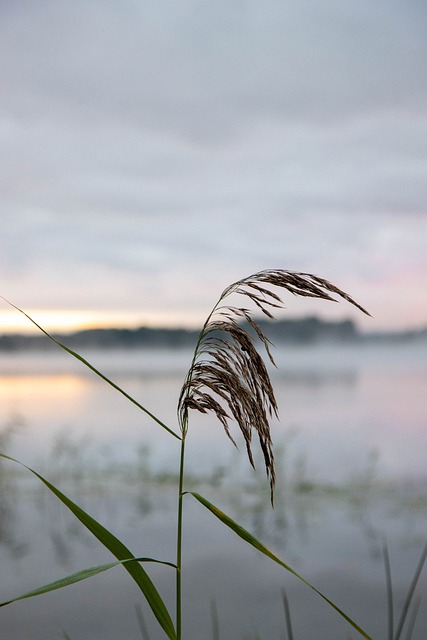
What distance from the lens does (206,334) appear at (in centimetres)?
103

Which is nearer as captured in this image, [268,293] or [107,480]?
[268,293]

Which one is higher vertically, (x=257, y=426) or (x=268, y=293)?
(x=268, y=293)

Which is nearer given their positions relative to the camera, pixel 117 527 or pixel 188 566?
pixel 188 566

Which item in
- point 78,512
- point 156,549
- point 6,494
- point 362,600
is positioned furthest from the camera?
point 6,494

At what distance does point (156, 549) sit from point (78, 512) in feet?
9.46

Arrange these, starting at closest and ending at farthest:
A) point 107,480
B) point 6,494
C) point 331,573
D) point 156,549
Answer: point 331,573 < point 156,549 < point 6,494 < point 107,480

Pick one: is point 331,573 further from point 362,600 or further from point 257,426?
point 257,426

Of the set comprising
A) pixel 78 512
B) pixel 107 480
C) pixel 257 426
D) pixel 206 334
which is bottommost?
pixel 107 480

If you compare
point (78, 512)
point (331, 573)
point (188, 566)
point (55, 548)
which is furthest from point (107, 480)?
point (78, 512)

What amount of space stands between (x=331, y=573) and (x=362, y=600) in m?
0.27

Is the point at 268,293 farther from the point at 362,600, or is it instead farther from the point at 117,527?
the point at 117,527

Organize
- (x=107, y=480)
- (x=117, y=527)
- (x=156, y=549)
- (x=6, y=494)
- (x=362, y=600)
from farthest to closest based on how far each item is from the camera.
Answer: (x=107, y=480)
(x=6, y=494)
(x=117, y=527)
(x=156, y=549)
(x=362, y=600)

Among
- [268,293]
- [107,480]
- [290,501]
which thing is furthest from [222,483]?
[268,293]

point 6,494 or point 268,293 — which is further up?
point 268,293
